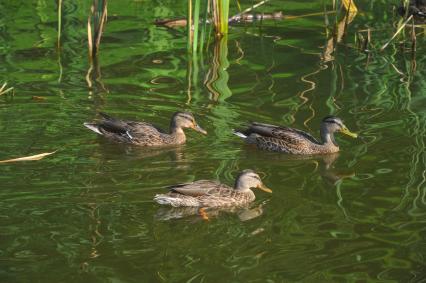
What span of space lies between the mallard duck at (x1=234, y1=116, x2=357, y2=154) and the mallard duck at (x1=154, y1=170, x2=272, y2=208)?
1769 millimetres

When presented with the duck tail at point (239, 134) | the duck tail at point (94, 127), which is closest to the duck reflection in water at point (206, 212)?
the duck tail at point (239, 134)

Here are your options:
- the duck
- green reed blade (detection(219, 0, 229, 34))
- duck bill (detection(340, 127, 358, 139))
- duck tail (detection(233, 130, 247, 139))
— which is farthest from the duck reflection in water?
the duck

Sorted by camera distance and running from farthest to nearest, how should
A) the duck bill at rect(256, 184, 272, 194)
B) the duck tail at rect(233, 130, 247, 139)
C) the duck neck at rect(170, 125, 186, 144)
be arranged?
the duck neck at rect(170, 125, 186, 144), the duck tail at rect(233, 130, 247, 139), the duck bill at rect(256, 184, 272, 194)

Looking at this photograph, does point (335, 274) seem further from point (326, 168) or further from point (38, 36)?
point (38, 36)

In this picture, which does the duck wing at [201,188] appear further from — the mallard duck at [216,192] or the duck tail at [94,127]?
the duck tail at [94,127]

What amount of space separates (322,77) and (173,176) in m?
4.66

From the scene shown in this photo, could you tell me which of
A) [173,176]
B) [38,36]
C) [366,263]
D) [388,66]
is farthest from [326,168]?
[38,36]

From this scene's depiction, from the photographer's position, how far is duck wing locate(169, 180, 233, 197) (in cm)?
964

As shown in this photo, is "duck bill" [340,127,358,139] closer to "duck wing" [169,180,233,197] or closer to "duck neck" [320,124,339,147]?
"duck neck" [320,124,339,147]

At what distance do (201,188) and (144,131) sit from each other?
255cm

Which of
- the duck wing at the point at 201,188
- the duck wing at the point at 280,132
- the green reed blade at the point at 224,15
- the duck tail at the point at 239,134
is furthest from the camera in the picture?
the green reed blade at the point at 224,15

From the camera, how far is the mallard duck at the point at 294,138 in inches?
462

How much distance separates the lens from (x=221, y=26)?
54.0 feet

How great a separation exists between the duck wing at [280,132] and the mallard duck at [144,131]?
26.6 inches
